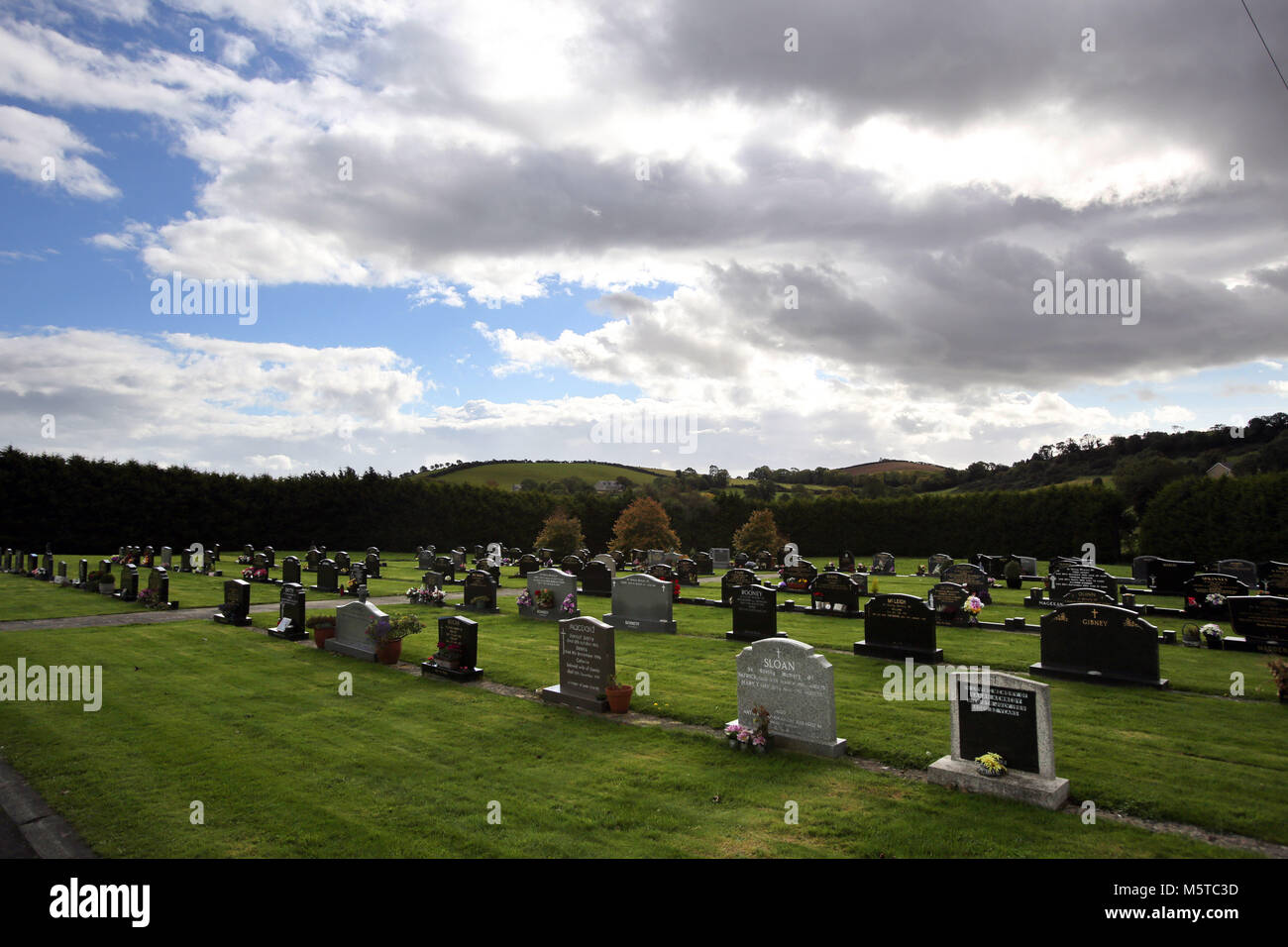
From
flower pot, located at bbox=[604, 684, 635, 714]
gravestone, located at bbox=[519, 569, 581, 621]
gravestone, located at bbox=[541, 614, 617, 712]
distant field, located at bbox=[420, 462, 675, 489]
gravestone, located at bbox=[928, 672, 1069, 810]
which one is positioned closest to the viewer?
gravestone, located at bbox=[928, 672, 1069, 810]

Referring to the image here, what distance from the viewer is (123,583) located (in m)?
22.8

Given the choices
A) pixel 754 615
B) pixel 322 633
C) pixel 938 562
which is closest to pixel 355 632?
pixel 322 633

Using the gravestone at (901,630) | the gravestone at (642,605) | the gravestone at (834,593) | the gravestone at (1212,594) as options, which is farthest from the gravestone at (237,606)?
the gravestone at (1212,594)

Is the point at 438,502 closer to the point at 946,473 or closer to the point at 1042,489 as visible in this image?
the point at 1042,489

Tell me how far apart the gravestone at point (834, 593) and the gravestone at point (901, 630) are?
552cm

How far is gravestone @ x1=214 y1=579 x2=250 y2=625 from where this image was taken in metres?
18.4

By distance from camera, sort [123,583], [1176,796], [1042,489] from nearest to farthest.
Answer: [1176,796] → [123,583] → [1042,489]

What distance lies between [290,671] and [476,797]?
25.6 ft

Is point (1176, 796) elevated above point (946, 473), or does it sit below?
below

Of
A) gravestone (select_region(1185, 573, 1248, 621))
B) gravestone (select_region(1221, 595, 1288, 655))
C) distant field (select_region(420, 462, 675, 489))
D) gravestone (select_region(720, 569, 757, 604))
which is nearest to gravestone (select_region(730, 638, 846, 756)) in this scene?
gravestone (select_region(1221, 595, 1288, 655))

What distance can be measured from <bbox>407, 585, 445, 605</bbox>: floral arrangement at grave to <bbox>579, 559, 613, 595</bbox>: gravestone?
5.23 metres

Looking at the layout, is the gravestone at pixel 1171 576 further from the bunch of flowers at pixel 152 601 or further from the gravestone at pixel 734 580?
the bunch of flowers at pixel 152 601

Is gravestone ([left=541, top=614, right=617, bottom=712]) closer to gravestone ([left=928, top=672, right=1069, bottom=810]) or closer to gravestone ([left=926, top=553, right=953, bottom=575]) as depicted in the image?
gravestone ([left=928, top=672, right=1069, bottom=810])
